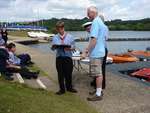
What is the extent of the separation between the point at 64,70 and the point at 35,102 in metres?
2.01

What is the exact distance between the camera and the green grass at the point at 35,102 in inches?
338

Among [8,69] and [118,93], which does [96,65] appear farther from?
[8,69]

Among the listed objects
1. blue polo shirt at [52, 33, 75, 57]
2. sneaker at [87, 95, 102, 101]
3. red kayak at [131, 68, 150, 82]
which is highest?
blue polo shirt at [52, 33, 75, 57]

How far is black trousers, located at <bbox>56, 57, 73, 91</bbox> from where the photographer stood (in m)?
10.9

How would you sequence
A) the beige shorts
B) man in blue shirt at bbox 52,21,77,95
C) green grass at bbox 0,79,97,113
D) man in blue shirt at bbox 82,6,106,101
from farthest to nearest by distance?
1. man in blue shirt at bbox 52,21,77,95
2. the beige shorts
3. man in blue shirt at bbox 82,6,106,101
4. green grass at bbox 0,79,97,113

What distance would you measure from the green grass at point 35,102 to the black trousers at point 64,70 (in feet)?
1.27

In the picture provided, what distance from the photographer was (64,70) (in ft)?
36.1

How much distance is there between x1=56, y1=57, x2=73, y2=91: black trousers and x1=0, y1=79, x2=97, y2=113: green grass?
388mm

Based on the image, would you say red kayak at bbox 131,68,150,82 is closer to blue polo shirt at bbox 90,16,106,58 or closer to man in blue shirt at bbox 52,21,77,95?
man in blue shirt at bbox 52,21,77,95

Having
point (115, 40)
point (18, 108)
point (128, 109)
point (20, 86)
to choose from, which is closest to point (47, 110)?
point (18, 108)

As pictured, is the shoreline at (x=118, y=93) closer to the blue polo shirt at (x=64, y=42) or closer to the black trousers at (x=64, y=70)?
the black trousers at (x=64, y=70)

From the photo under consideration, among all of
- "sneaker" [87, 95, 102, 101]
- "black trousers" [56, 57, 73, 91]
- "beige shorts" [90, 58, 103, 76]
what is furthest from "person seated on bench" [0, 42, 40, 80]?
"beige shorts" [90, 58, 103, 76]

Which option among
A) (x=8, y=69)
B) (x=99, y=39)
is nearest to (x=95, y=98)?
(x=99, y=39)

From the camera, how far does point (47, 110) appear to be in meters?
8.63
